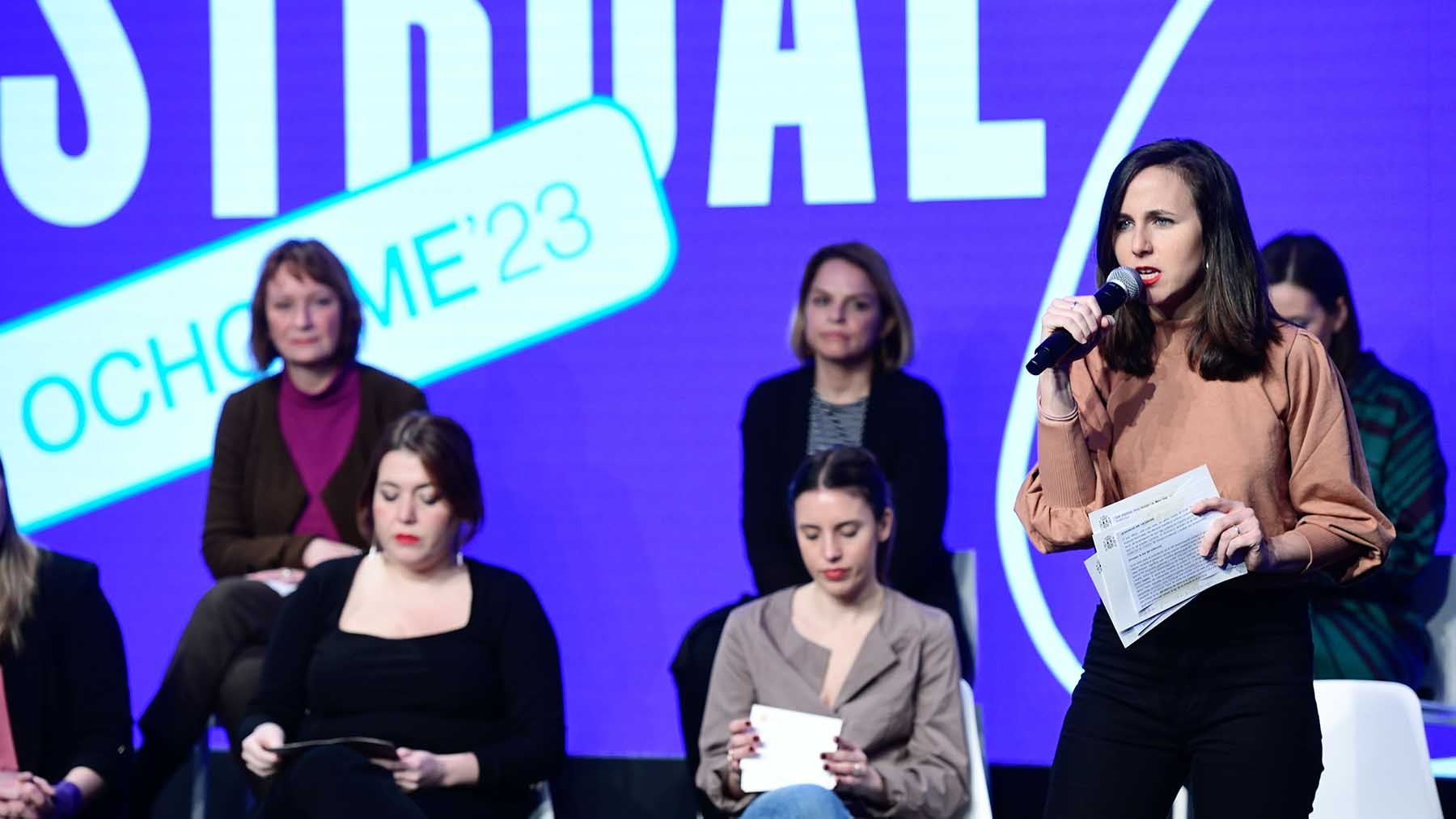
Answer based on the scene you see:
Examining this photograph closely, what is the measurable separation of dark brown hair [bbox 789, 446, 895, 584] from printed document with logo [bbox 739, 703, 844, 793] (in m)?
0.49

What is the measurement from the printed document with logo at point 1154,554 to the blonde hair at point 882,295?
1987mm

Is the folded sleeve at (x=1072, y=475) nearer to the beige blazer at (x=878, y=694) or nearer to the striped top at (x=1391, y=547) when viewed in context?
the beige blazer at (x=878, y=694)

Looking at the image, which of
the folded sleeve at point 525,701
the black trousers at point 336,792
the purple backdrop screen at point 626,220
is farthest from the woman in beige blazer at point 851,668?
the purple backdrop screen at point 626,220

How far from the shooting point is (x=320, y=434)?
3.94 meters

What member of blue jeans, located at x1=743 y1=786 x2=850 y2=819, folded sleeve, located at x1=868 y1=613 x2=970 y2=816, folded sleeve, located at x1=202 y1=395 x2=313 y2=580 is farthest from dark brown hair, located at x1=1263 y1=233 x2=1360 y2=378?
folded sleeve, located at x1=202 y1=395 x2=313 y2=580

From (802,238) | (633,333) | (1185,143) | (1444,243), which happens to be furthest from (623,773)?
(1185,143)

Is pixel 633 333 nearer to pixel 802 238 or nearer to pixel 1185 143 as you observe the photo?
pixel 802 238

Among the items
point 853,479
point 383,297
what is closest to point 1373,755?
point 853,479

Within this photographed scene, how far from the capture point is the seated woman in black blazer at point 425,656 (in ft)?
10.1

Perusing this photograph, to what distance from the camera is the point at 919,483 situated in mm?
3740

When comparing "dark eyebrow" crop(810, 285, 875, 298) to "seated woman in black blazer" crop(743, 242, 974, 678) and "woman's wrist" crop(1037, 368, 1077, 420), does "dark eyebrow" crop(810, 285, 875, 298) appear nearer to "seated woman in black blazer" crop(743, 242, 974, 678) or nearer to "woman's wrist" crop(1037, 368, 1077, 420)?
"seated woman in black blazer" crop(743, 242, 974, 678)

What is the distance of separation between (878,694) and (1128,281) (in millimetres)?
1324

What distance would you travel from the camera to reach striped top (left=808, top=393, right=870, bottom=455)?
12.6 ft

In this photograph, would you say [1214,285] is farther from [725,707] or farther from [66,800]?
[66,800]
